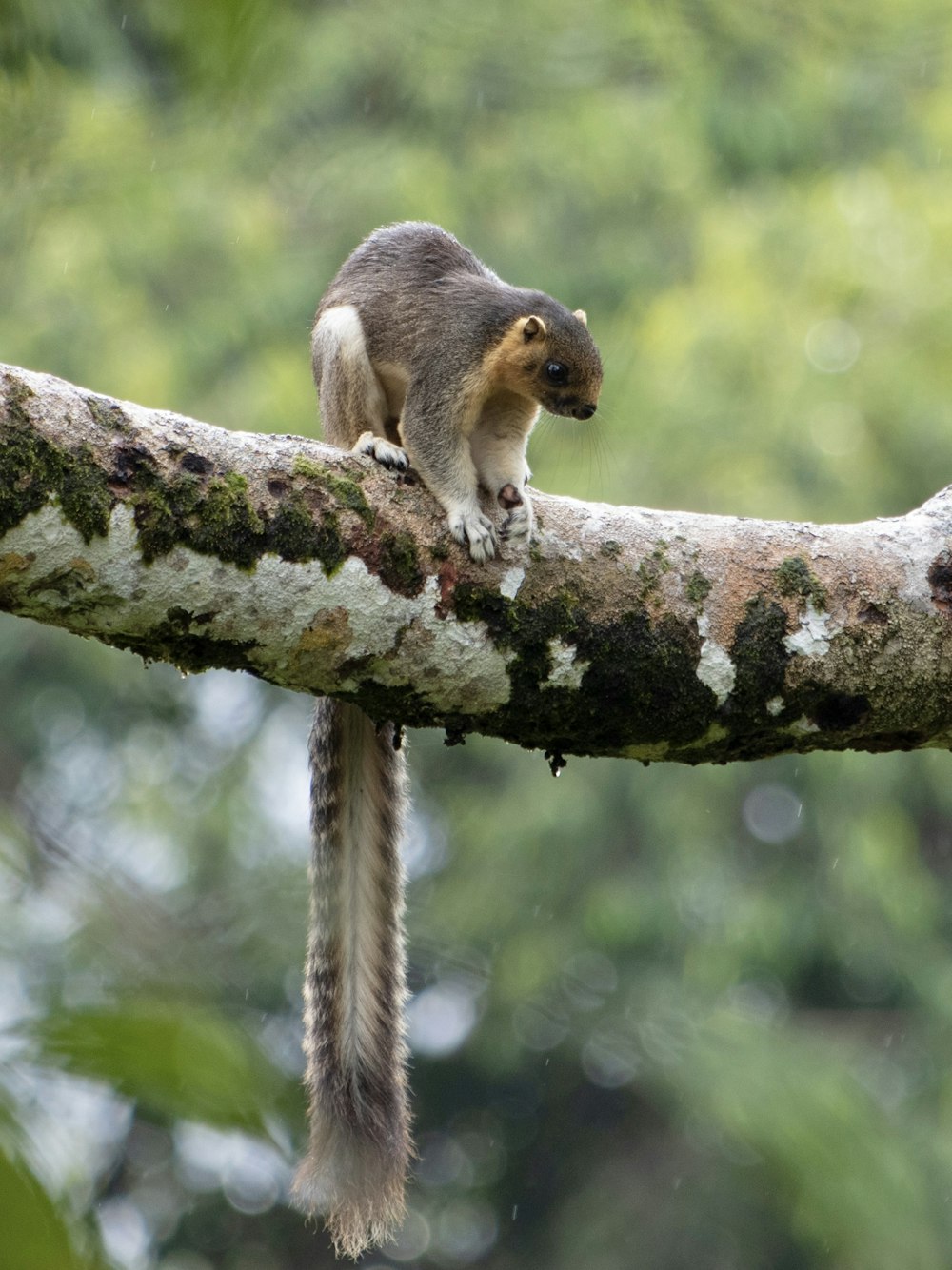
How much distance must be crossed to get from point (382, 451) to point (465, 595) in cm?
57

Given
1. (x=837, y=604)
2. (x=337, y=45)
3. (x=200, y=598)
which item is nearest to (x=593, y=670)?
(x=837, y=604)

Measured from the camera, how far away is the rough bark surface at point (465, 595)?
1962 mm

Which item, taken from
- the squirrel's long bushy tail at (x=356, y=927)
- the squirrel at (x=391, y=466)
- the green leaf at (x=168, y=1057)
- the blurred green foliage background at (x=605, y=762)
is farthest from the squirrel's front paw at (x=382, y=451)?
the blurred green foliage background at (x=605, y=762)

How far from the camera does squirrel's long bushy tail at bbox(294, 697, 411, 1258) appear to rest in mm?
2590

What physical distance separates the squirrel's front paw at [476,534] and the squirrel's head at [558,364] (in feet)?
2.50

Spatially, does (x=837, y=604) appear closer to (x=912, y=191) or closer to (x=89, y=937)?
(x=89, y=937)

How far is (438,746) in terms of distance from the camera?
23.2ft

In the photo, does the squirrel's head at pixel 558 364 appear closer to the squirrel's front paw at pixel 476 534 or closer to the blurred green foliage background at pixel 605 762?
the squirrel's front paw at pixel 476 534

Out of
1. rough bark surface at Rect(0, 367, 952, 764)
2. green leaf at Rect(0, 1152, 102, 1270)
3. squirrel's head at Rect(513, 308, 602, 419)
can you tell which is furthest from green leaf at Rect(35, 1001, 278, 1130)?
squirrel's head at Rect(513, 308, 602, 419)

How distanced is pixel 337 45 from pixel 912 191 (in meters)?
3.26

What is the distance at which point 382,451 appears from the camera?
2.71 meters

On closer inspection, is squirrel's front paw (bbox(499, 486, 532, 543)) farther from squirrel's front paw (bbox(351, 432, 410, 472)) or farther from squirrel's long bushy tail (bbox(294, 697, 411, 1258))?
squirrel's long bushy tail (bbox(294, 697, 411, 1258))

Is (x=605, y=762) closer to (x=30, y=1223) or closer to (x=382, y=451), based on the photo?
(x=382, y=451)

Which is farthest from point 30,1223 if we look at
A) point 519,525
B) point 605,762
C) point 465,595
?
point 605,762
